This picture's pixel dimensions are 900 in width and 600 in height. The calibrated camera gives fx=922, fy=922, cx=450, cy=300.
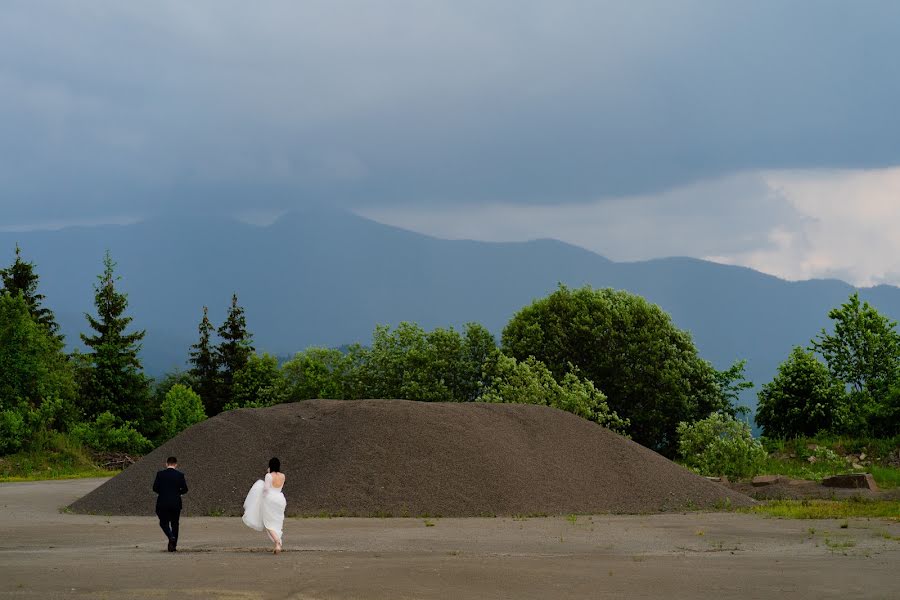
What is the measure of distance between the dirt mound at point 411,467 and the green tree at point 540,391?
11.8 m

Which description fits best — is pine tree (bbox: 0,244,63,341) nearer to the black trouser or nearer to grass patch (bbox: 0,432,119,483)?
grass patch (bbox: 0,432,119,483)

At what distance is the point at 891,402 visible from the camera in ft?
167

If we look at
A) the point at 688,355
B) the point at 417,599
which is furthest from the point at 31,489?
the point at 688,355

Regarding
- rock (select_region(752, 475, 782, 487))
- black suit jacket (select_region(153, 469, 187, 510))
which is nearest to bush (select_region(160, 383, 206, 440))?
rock (select_region(752, 475, 782, 487))

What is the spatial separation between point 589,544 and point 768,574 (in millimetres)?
5519

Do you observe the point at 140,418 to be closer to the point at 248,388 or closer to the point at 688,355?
the point at 248,388

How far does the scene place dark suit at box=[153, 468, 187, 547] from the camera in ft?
62.6

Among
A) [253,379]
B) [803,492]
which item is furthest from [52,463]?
[803,492]

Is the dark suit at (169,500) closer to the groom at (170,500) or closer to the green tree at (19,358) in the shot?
the groom at (170,500)

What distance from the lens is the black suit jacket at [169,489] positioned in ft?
62.8

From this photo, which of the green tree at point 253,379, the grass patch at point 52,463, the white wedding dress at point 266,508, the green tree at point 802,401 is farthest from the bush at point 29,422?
the green tree at point 802,401

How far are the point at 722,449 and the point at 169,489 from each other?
30877 mm

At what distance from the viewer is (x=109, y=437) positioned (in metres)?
59.9

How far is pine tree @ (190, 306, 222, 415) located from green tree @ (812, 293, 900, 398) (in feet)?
185
